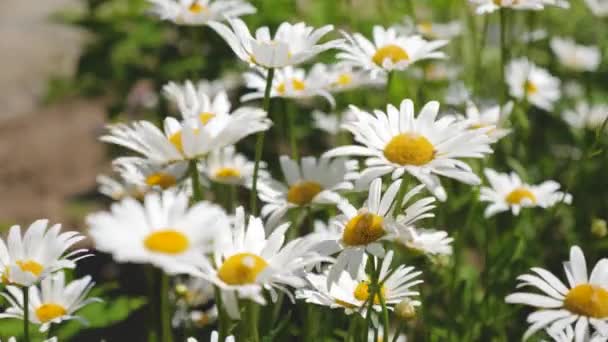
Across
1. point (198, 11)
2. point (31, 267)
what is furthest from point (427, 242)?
point (198, 11)

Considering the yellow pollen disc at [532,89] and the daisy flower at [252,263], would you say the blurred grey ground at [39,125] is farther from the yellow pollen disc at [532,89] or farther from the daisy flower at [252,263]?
the daisy flower at [252,263]

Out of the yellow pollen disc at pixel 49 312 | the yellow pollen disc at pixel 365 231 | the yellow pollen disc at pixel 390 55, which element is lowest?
the yellow pollen disc at pixel 49 312

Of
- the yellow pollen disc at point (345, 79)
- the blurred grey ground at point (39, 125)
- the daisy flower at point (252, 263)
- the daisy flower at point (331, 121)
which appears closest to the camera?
the daisy flower at point (252, 263)

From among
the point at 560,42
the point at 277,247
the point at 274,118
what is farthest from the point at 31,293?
the point at 560,42

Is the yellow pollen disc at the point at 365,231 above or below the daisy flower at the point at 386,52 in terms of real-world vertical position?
below

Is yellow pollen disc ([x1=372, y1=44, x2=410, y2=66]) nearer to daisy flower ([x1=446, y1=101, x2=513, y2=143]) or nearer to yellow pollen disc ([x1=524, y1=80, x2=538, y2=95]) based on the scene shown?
daisy flower ([x1=446, y1=101, x2=513, y2=143])

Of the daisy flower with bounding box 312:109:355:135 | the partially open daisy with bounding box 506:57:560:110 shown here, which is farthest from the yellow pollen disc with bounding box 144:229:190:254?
the partially open daisy with bounding box 506:57:560:110

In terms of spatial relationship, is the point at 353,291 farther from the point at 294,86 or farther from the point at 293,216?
the point at 294,86

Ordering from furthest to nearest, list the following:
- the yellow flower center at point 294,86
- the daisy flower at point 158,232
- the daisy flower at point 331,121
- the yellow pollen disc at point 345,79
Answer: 1. the daisy flower at point 331,121
2. the yellow pollen disc at point 345,79
3. the yellow flower center at point 294,86
4. the daisy flower at point 158,232

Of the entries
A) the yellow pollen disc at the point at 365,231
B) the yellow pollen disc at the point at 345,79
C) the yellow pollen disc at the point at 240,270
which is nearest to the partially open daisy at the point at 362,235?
the yellow pollen disc at the point at 365,231
